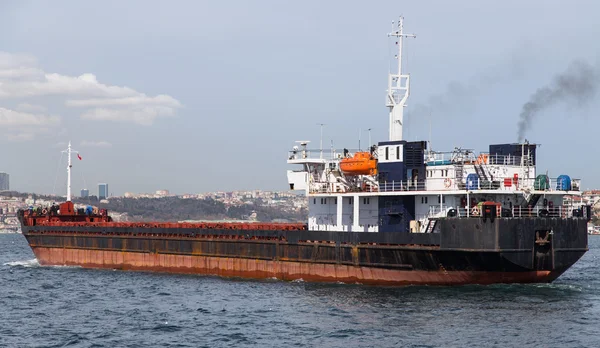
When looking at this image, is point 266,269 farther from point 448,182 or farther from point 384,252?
point 448,182

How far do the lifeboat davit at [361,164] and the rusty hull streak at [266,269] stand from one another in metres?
4.85

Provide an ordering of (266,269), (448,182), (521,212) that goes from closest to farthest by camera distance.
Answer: (521,212)
(448,182)
(266,269)

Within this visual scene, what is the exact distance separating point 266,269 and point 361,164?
26.6ft

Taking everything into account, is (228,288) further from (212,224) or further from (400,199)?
(212,224)

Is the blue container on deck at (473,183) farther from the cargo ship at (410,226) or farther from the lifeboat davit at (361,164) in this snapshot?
the lifeboat davit at (361,164)

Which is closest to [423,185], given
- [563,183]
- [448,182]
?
[448,182]

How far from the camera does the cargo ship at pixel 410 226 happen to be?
119ft

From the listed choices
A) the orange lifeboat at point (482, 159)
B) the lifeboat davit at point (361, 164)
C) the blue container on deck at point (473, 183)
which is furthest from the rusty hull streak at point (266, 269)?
the orange lifeboat at point (482, 159)

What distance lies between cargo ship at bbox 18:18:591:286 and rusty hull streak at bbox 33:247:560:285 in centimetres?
6

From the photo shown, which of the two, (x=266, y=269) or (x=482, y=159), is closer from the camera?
(x=482, y=159)

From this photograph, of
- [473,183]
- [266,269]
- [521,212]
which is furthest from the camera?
[266,269]

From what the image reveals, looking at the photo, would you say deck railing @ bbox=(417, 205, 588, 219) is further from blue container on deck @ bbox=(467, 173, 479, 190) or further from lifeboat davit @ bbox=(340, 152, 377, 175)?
lifeboat davit @ bbox=(340, 152, 377, 175)

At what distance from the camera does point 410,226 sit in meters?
40.0

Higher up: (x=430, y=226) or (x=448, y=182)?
(x=448, y=182)
